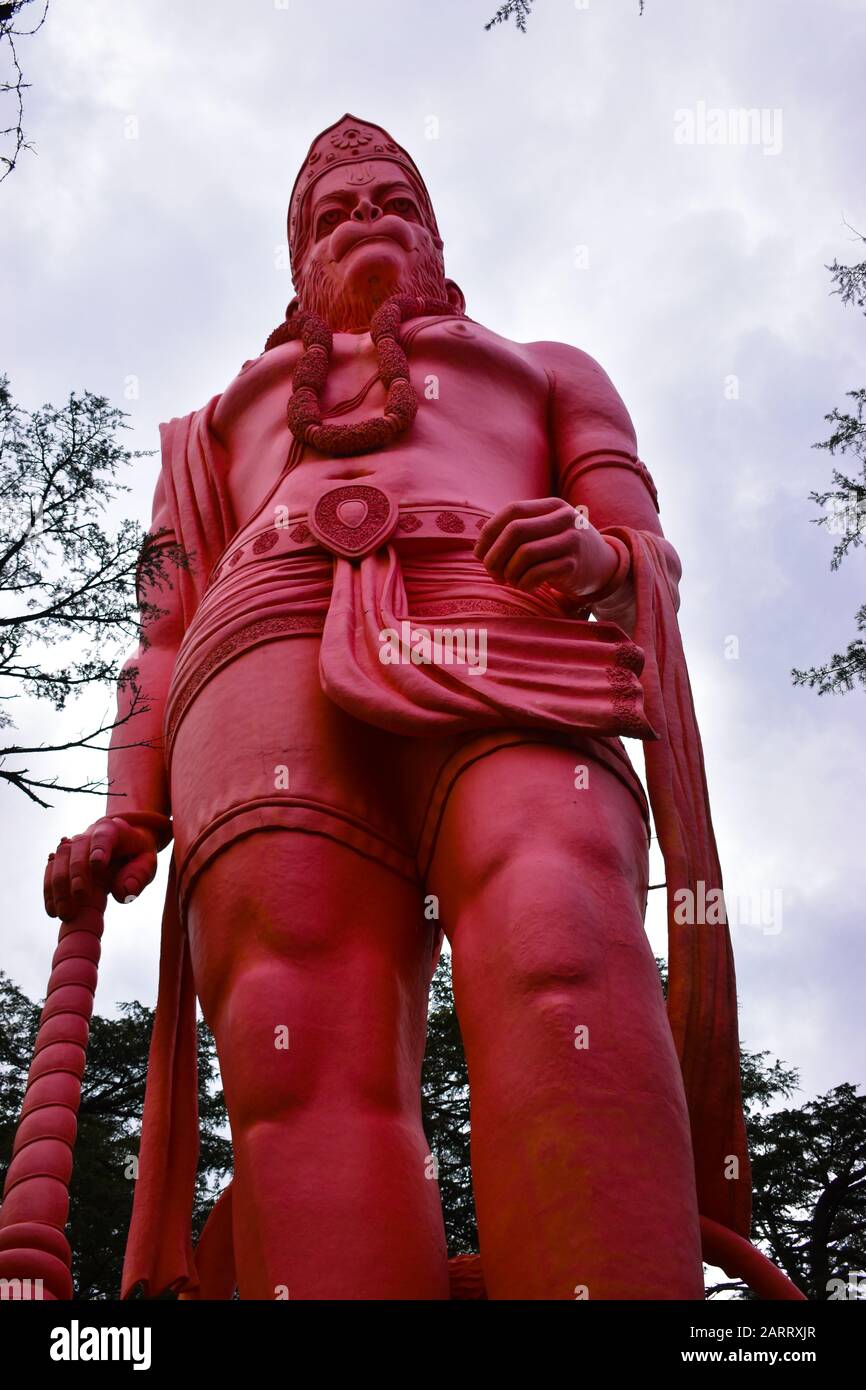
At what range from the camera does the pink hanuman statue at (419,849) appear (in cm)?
356

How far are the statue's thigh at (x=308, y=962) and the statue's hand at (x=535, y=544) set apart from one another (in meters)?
0.98

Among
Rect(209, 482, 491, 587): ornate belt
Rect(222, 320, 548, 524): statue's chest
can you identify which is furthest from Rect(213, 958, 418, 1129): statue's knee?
Rect(222, 320, 548, 524): statue's chest

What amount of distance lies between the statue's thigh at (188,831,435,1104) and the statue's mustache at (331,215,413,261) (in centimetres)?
295

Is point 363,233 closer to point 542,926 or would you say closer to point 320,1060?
point 542,926

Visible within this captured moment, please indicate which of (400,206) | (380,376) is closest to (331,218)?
(400,206)

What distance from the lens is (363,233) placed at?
6086 millimetres

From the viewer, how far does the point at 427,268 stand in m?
6.25

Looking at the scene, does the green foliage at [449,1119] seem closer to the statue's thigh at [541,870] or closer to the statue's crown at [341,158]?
the statue's crown at [341,158]

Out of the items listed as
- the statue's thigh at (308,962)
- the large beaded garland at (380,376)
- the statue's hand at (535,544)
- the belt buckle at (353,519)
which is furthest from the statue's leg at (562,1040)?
the large beaded garland at (380,376)

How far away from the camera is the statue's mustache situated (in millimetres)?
6090

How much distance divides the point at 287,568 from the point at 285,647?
34 centimetres
